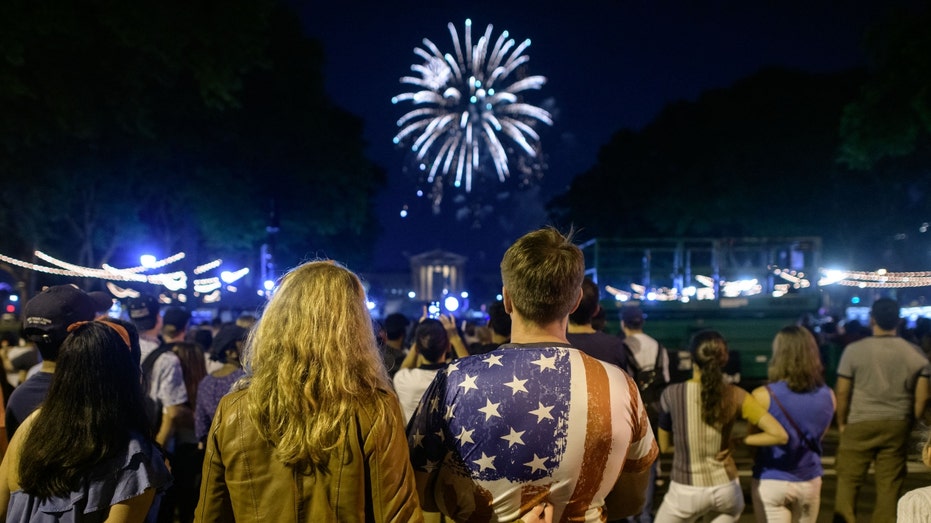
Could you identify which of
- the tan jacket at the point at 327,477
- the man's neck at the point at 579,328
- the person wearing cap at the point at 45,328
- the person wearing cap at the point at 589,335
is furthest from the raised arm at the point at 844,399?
the person wearing cap at the point at 45,328

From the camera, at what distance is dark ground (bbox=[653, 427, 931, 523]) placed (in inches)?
279

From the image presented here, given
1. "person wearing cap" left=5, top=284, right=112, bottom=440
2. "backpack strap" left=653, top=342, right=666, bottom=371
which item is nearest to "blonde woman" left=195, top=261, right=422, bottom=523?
"person wearing cap" left=5, top=284, right=112, bottom=440

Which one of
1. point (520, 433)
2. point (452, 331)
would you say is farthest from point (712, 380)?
point (520, 433)

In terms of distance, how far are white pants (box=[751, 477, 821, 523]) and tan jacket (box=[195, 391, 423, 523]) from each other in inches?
124

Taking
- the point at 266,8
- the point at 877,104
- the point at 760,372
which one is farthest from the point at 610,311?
the point at 877,104

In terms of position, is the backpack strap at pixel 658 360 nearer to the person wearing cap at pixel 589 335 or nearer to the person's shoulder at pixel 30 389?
the person wearing cap at pixel 589 335

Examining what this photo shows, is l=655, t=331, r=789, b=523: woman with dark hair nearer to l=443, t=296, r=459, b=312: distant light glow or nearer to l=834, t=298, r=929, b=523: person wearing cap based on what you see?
l=834, t=298, r=929, b=523: person wearing cap

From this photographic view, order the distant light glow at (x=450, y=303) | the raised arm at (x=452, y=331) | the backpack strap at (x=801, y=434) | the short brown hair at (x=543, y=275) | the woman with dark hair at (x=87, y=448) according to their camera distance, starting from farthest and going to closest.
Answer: the distant light glow at (x=450, y=303)
the raised arm at (x=452, y=331)
the backpack strap at (x=801, y=434)
the woman with dark hair at (x=87, y=448)
the short brown hair at (x=543, y=275)

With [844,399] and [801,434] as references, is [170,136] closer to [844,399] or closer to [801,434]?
[844,399]

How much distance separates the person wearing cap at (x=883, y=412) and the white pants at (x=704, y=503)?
5.83 feet

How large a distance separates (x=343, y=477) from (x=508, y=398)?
56 cm

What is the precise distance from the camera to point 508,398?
239cm

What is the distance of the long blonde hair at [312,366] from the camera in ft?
7.55

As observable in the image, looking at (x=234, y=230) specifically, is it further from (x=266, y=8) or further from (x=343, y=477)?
(x=343, y=477)
